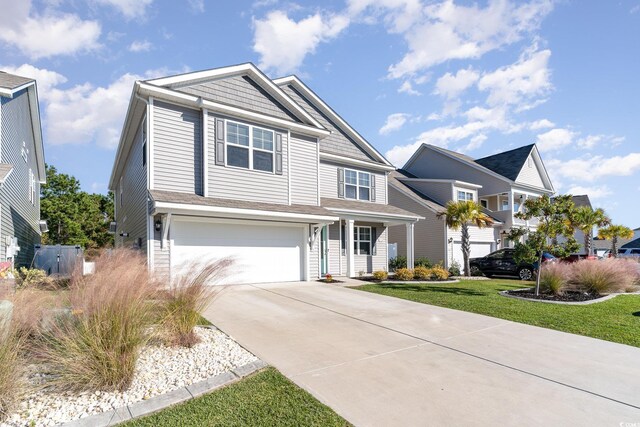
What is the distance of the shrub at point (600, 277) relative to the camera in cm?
1103

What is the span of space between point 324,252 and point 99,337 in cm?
1180

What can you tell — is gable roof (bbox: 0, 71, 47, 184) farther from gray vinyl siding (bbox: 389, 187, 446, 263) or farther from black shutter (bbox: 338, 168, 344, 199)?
gray vinyl siding (bbox: 389, 187, 446, 263)

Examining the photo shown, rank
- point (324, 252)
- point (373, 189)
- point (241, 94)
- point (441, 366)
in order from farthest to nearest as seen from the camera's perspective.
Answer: point (373, 189)
point (324, 252)
point (241, 94)
point (441, 366)

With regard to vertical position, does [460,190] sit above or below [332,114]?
below

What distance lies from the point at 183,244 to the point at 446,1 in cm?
1026

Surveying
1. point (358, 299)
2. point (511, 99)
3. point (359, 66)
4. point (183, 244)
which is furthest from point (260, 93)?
point (511, 99)

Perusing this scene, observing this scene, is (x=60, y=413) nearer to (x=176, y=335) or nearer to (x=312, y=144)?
(x=176, y=335)

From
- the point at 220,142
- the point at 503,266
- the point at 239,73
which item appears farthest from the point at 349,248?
the point at 503,266

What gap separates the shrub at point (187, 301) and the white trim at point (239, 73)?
7.75 m

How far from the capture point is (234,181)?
1146 cm

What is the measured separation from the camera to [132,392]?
137 inches

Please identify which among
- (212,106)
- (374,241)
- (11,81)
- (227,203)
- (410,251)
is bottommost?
(410,251)

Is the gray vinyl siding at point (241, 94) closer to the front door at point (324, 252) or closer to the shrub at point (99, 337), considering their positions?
the front door at point (324, 252)

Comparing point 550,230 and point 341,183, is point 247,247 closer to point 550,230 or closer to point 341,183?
point 341,183
